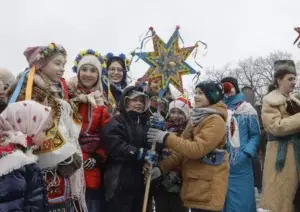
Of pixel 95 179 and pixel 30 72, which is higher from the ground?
pixel 30 72

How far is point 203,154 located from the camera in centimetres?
400

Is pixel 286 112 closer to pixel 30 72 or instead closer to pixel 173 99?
pixel 173 99

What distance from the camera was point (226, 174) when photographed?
416cm

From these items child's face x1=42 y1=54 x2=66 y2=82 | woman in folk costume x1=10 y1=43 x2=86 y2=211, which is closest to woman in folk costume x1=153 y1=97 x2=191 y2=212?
woman in folk costume x1=10 y1=43 x2=86 y2=211

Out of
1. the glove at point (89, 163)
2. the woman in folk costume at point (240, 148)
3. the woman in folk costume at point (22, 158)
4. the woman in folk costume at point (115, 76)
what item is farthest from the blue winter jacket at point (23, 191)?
the woman in folk costume at point (240, 148)

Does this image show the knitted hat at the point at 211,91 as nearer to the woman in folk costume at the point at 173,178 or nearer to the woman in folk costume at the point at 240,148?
the woman in folk costume at the point at 173,178

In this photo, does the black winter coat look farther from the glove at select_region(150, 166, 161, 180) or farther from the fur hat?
the fur hat

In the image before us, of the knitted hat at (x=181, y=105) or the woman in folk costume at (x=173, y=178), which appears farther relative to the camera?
the knitted hat at (x=181, y=105)

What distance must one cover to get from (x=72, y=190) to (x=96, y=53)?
1496mm

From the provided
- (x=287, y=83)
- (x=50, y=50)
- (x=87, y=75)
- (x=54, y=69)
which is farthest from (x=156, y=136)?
(x=287, y=83)

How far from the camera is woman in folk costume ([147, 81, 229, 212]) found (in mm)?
3996

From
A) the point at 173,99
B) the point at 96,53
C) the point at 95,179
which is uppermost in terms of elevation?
the point at 96,53

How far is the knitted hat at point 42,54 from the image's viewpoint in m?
3.48

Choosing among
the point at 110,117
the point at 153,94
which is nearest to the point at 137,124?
the point at 110,117
